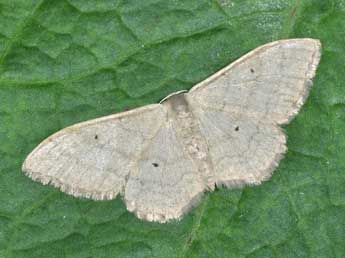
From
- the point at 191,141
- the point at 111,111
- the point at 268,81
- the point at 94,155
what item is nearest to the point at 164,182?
the point at 191,141

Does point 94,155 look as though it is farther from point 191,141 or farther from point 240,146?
point 240,146

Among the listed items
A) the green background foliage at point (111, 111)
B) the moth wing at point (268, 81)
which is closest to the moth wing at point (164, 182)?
the green background foliage at point (111, 111)

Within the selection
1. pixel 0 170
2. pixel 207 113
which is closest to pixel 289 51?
pixel 207 113

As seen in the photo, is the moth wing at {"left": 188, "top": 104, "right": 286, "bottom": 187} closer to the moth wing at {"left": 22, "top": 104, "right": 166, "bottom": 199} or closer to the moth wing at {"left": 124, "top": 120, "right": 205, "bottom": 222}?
the moth wing at {"left": 124, "top": 120, "right": 205, "bottom": 222}

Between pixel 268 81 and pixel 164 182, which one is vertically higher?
pixel 268 81

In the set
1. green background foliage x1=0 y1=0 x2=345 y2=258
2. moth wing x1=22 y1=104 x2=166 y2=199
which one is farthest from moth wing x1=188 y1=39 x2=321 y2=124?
moth wing x1=22 y1=104 x2=166 y2=199

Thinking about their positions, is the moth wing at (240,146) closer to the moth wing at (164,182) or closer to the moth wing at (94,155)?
the moth wing at (164,182)

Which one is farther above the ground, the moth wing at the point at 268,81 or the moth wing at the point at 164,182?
the moth wing at the point at 268,81
